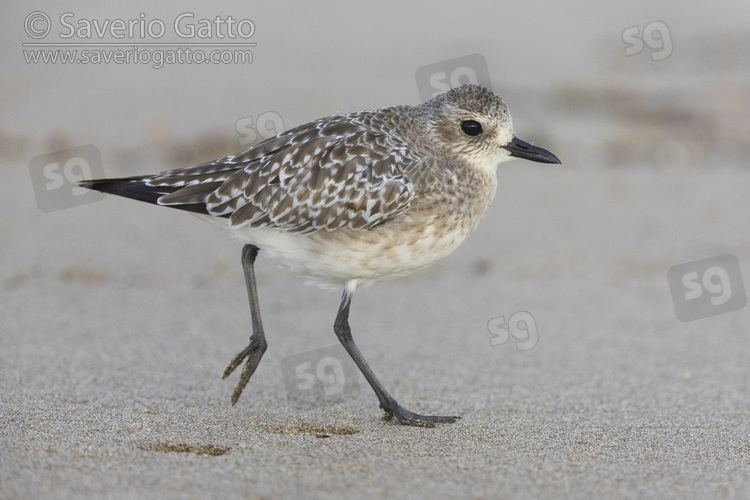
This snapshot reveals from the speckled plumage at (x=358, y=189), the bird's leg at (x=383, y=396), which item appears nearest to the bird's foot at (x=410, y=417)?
the bird's leg at (x=383, y=396)

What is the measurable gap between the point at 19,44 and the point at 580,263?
738 cm

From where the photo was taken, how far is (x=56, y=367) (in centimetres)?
529

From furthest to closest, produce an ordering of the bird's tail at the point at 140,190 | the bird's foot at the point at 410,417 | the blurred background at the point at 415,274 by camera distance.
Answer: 1. the bird's tail at the point at 140,190
2. the bird's foot at the point at 410,417
3. the blurred background at the point at 415,274

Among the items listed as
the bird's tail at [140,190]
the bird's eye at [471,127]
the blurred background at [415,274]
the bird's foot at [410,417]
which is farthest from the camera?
the bird's eye at [471,127]

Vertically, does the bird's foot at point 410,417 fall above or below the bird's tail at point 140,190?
below

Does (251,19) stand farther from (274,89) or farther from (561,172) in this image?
(561,172)

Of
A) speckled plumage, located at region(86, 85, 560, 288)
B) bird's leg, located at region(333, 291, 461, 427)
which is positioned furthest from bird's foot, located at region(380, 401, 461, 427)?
speckled plumage, located at region(86, 85, 560, 288)

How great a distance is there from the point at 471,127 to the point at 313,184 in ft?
3.21

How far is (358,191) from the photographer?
475 cm

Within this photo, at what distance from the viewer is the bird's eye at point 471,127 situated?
5008mm

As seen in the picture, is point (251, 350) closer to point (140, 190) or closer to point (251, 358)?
point (251, 358)

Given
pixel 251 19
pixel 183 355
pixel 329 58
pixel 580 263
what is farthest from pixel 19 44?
pixel 580 263

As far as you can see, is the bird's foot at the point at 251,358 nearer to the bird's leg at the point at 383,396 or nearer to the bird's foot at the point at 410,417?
the bird's leg at the point at 383,396

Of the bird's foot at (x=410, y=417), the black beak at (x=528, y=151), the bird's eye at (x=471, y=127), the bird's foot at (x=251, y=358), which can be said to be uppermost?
the bird's eye at (x=471, y=127)
